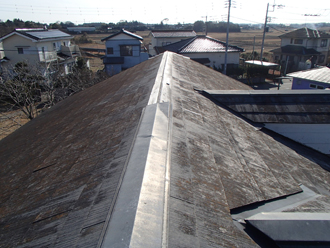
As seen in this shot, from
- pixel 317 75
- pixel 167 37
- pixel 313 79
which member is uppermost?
pixel 167 37

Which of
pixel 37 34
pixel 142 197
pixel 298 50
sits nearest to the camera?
pixel 142 197

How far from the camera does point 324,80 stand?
61.8 feet

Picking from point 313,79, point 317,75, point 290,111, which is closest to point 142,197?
point 290,111

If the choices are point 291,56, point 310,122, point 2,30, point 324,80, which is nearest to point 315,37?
point 291,56

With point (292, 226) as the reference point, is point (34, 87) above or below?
below

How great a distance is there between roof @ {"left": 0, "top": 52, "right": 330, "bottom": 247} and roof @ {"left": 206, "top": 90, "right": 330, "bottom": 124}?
0.46 meters

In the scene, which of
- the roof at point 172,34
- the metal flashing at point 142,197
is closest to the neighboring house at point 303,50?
the roof at point 172,34

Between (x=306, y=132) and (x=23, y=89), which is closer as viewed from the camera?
(x=306, y=132)

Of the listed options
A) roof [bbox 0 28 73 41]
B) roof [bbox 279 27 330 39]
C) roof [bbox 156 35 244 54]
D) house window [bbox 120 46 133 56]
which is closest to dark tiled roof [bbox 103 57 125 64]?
house window [bbox 120 46 133 56]

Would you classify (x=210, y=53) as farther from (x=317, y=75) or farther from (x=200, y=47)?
(x=317, y=75)

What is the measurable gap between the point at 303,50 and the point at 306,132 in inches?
1501

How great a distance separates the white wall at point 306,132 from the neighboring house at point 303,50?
1372 inches

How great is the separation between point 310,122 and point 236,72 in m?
25.9

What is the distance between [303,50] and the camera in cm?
3747
